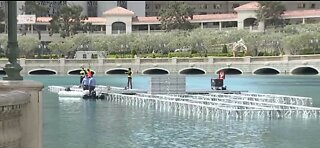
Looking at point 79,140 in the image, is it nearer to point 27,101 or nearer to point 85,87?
point 27,101

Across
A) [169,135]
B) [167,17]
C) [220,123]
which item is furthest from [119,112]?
[167,17]

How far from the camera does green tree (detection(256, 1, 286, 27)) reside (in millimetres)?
114188

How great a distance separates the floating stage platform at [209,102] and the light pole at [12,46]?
61.9ft

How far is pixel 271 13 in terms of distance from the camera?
114 m

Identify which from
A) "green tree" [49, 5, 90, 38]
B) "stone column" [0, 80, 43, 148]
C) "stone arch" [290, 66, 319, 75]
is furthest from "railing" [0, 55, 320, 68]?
"stone column" [0, 80, 43, 148]

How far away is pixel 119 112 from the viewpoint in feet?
105

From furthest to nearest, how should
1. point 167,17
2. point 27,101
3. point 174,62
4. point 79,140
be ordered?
point 167,17 → point 174,62 → point 79,140 → point 27,101

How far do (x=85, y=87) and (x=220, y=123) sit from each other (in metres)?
17.1

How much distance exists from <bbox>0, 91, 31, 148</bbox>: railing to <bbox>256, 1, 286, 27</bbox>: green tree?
106611 mm

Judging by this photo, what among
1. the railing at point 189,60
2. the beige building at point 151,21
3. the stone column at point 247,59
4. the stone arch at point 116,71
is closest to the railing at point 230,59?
the stone column at point 247,59

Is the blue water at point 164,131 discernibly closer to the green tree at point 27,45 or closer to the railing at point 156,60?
the railing at point 156,60

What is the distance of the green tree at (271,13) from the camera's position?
114 meters

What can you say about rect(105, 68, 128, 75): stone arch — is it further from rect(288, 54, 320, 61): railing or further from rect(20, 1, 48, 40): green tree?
rect(20, 1, 48, 40): green tree

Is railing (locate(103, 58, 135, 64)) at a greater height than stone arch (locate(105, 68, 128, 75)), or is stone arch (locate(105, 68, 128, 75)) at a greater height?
railing (locate(103, 58, 135, 64))
